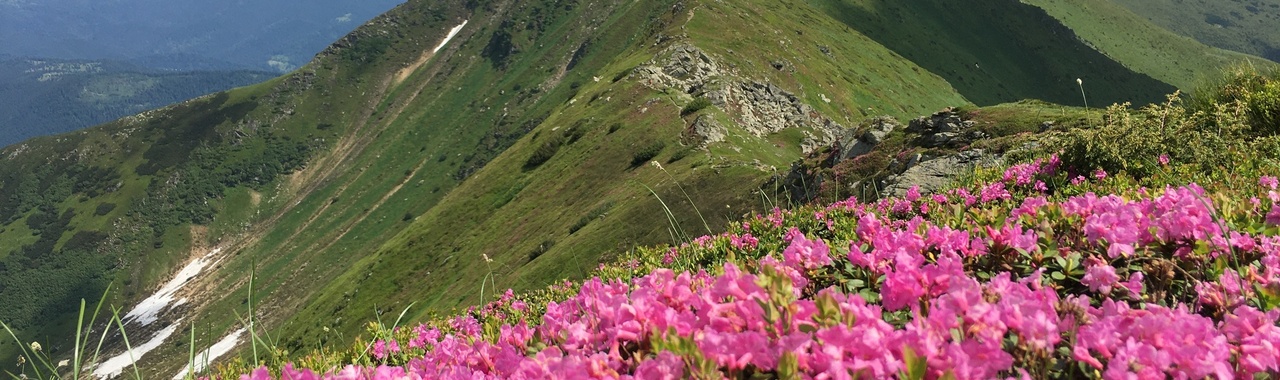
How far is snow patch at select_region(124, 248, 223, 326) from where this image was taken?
161000 millimetres

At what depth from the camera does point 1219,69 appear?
37.9ft

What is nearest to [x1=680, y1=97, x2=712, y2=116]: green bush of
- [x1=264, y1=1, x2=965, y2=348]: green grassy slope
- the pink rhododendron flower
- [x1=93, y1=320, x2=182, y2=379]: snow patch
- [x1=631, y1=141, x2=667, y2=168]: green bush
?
[x1=264, y1=1, x2=965, y2=348]: green grassy slope

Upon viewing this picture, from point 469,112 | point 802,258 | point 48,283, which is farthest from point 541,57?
point 802,258

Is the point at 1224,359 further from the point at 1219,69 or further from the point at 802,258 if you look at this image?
the point at 1219,69

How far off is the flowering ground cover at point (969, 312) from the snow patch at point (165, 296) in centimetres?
19693

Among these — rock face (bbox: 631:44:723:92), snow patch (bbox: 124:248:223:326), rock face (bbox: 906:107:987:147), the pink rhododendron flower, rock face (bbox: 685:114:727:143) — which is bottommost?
snow patch (bbox: 124:248:223:326)

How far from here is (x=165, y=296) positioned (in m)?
172

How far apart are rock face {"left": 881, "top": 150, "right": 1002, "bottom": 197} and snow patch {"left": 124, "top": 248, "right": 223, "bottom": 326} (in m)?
190

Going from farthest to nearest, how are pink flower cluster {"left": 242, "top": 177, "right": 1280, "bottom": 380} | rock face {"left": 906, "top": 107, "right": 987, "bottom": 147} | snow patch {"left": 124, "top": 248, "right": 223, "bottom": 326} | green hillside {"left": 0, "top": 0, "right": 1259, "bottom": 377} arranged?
1. snow patch {"left": 124, "top": 248, "right": 223, "bottom": 326}
2. green hillside {"left": 0, "top": 0, "right": 1259, "bottom": 377}
3. rock face {"left": 906, "top": 107, "right": 987, "bottom": 147}
4. pink flower cluster {"left": 242, "top": 177, "right": 1280, "bottom": 380}

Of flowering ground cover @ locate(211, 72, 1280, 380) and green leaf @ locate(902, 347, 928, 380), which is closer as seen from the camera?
green leaf @ locate(902, 347, 928, 380)

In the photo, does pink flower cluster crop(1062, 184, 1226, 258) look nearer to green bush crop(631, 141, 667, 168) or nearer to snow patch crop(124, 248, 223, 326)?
green bush crop(631, 141, 667, 168)

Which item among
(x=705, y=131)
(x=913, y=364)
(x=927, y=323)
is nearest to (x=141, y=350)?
(x=705, y=131)

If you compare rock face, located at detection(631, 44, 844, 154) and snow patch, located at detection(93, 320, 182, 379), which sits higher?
rock face, located at detection(631, 44, 844, 154)

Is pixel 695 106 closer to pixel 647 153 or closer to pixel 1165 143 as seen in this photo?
pixel 647 153
